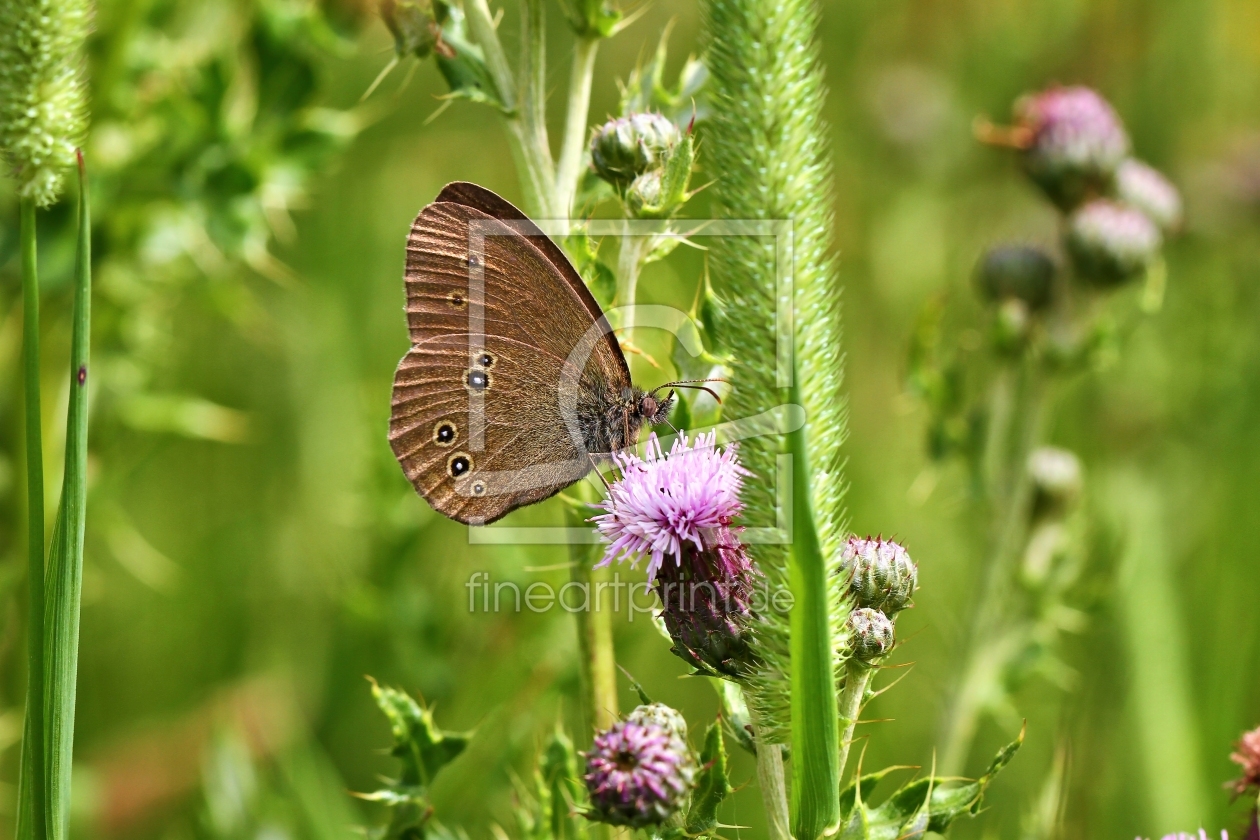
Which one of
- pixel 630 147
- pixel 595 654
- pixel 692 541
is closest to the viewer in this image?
pixel 692 541

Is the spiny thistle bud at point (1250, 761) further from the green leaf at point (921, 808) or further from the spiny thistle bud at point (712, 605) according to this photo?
the spiny thistle bud at point (712, 605)

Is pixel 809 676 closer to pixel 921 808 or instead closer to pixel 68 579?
pixel 921 808

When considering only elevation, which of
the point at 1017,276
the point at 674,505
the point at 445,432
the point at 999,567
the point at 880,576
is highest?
the point at 1017,276

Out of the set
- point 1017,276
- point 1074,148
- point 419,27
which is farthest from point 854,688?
point 1074,148

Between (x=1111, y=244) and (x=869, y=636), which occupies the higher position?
(x=1111, y=244)

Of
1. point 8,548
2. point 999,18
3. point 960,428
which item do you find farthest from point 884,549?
point 999,18

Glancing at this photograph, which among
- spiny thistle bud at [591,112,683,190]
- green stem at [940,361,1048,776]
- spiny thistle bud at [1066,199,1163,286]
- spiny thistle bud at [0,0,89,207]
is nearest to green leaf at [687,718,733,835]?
spiny thistle bud at [591,112,683,190]

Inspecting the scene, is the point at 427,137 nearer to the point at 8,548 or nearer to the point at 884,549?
the point at 8,548
